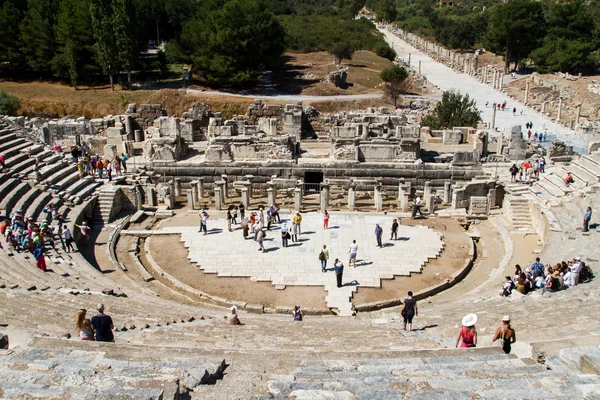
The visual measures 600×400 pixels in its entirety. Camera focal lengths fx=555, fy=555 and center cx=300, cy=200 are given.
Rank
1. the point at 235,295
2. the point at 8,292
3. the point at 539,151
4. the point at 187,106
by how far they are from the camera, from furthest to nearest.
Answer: the point at 187,106 < the point at 539,151 < the point at 235,295 < the point at 8,292

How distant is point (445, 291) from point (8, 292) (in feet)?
46.8

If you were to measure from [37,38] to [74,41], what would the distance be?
16.5 ft

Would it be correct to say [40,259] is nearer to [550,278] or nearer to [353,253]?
[353,253]

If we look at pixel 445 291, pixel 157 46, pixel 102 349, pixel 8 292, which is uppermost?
pixel 157 46

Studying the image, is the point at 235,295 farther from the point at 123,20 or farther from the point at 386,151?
the point at 123,20

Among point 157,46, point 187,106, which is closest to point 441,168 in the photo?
point 187,106

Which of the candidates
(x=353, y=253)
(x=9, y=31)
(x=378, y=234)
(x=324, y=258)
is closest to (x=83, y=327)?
(x=324, y=258)

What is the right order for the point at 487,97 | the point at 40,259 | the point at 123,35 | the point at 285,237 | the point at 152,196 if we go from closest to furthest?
the point at 40,259 < the point at 285,237 < the point at 152,196 < the point at 123,35 < the point at 487,97

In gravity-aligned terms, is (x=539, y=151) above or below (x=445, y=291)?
above

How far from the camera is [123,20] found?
5344 cm

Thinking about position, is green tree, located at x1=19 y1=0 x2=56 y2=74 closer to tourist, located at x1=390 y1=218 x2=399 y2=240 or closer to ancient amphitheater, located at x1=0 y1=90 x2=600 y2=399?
ancient amphitheater, located at x1=0 y1=90 x2=600 y2=399

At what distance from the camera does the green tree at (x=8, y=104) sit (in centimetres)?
4741

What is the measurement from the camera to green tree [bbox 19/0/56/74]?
2242 inches

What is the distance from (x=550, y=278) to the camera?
56.0 feet
